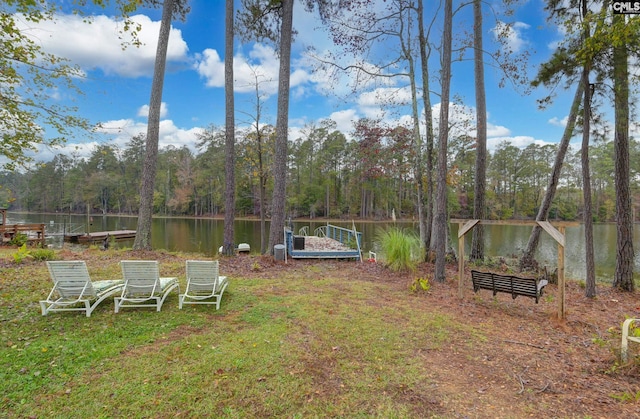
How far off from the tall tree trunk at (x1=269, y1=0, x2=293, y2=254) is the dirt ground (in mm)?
4589

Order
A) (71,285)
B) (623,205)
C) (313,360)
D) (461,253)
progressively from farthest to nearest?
(623,205), (461,253), (71,285), (313,360)

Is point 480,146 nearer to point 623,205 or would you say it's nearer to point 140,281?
point 623,205

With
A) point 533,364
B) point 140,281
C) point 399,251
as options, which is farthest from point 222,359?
point 399,251

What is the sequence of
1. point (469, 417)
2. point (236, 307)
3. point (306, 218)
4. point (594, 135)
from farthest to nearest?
point (306, 218) → point (594, 135) → point (236, 307) → point (469, 417)

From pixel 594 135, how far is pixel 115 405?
9.51 meters

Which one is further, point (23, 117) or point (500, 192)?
point (500, 192)

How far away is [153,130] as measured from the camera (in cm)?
952

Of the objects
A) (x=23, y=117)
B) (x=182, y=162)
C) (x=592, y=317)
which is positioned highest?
(x=182, y=162)

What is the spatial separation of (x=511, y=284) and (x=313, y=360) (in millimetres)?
3981

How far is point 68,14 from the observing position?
445cm

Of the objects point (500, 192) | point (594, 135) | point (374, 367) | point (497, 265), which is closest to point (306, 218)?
point (500, 192)

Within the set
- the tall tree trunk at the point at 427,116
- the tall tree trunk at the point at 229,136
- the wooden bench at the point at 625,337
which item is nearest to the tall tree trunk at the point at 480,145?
the tall tree trunk at the point at 427,116

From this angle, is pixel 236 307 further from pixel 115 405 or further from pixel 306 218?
pixel 306 218

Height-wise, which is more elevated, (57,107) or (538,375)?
(57,107)
